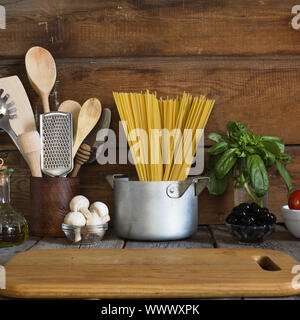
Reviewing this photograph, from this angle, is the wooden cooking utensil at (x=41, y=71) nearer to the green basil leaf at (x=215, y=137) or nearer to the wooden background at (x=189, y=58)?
the wooden background at (x=189, y=58)

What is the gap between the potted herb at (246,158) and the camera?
1041mm

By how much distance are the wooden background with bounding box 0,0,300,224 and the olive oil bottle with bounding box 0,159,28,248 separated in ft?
0.81

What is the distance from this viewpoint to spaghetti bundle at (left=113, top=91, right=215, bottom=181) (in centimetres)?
104

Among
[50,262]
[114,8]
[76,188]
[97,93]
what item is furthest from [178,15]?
[50,262]

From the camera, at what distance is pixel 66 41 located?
1225 mm

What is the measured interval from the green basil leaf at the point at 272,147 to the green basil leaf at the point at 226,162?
3.3 inches

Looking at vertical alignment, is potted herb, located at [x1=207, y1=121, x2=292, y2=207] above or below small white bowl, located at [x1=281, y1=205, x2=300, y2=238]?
above

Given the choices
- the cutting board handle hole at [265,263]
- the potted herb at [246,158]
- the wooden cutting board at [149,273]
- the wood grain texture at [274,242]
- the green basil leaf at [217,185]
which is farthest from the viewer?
the green basil leaf at [217,185]

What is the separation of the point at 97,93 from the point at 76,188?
0.29m

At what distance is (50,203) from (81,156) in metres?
0.15

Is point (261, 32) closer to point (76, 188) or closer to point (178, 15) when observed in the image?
point (178, 15)

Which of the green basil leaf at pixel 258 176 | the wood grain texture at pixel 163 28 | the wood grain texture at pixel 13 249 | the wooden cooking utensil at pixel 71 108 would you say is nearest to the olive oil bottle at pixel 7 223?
the wood grain texture at pixel 13 249

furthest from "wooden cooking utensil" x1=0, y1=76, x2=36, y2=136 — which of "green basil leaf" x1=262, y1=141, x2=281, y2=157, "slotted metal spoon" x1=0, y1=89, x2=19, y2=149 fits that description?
"green basil leaf" x1=262, y1=141, x2=281, y2=157

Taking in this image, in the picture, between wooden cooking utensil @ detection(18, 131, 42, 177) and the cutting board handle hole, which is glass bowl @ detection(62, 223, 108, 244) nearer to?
wooden cooking utensil @ detection(18, 131, 42, 177)
